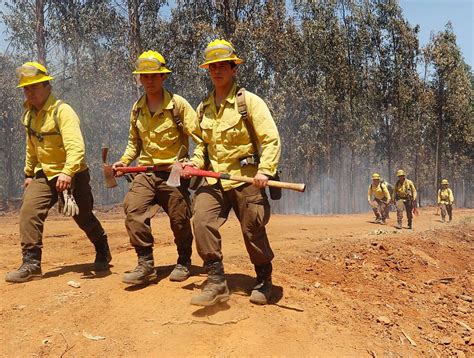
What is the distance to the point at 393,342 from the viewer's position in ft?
14.4

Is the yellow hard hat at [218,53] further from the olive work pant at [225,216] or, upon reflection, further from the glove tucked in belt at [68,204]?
the glove tucked in belt at [68,204]

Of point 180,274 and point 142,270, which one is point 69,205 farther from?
point 180,274

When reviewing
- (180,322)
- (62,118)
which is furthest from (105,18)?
(180,322)

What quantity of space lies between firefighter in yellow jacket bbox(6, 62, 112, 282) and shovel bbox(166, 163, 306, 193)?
112 centimetres

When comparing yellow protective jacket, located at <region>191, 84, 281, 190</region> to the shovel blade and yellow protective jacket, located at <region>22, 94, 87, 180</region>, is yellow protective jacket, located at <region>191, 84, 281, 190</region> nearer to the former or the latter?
the shovel blade

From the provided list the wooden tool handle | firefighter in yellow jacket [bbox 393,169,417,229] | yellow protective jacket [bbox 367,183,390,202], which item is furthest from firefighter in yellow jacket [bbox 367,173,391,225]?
the wooden tool handle

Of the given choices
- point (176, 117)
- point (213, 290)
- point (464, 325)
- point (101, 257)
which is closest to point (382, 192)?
point (464, 325)

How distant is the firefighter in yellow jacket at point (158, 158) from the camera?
4742mm

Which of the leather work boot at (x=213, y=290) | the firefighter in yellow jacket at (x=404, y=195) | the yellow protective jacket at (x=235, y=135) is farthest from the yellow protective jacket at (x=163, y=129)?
the firefighter in yellow jacket at (x=404, y=195)

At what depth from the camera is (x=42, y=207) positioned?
5.10 meters

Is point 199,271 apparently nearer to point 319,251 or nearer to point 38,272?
point 38,272

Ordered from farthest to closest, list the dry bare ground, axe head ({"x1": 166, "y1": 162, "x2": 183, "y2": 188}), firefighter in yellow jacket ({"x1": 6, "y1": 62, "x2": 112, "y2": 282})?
firefighter in yellow jacket ({"x1": 6, "y1": 62, "x2": 112, "y2": 282}), axe head ({"x1": 166, "y1": 162, "x2": 183, "y2": 188}), the dry bare ground

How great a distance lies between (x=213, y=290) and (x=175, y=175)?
1.13m

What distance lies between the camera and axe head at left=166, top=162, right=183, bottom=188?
450 centimetres
